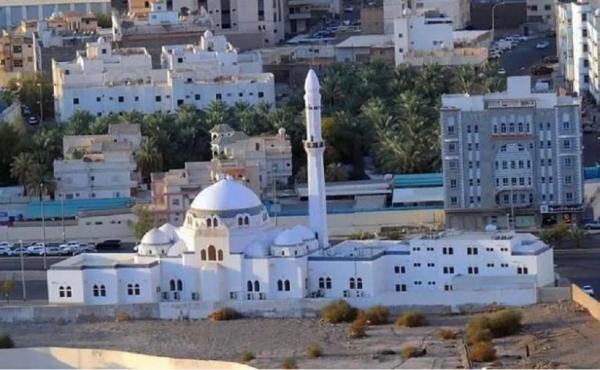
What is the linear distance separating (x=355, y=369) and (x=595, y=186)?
1334 centimetres

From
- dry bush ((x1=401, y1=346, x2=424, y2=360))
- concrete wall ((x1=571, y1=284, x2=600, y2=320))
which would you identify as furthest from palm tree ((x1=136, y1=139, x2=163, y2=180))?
dry bush ((x1=401, y1=346, x2=424, y2=360))

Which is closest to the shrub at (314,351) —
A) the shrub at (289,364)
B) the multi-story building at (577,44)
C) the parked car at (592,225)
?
the shrub at (289,364)

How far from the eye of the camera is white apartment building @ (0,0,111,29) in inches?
3103

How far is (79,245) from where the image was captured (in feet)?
174

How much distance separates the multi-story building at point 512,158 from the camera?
52.7 meters

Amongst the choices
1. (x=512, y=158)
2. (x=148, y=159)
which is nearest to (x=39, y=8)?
(x=148, y=159)

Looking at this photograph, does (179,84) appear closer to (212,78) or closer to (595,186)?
(212,78)

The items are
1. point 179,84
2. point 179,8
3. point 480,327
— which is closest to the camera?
point 480,327

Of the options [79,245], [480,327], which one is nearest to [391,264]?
[480,327]

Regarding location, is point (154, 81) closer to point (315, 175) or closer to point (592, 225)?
point (592, 225)

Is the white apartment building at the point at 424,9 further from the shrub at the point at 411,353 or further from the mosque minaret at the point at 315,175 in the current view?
the shrub at the point at 411,353

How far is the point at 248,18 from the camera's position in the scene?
7538 cm

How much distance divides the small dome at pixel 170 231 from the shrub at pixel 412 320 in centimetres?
475

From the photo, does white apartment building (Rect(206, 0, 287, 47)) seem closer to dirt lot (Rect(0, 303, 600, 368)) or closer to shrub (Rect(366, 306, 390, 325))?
dirt lot (Rect(0, 303, 600, 368))
